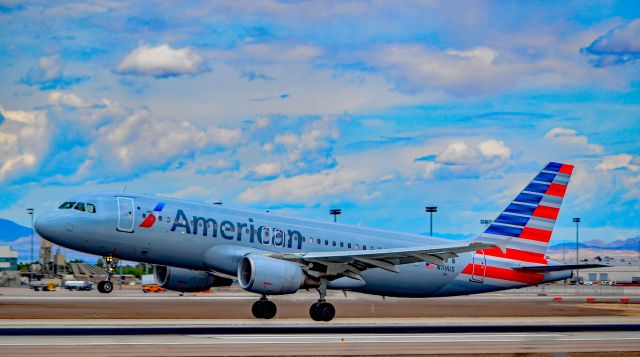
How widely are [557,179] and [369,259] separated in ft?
44.1

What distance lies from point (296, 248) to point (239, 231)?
308 cm

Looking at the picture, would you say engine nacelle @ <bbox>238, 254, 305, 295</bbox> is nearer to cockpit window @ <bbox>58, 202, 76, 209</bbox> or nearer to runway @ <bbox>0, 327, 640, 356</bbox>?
runway @ <bbox>0, 327, 640, 356</bbox>

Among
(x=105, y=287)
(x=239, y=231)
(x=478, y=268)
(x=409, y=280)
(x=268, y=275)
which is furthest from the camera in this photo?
(x=478, y=268)

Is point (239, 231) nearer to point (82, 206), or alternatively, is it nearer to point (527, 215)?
point (82, 206)

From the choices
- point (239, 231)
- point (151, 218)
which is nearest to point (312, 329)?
point (239, 231)

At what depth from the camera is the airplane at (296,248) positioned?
4028 cm

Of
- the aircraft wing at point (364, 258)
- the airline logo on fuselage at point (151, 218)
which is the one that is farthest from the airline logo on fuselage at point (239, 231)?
the aircraft wing at point (364, 258)

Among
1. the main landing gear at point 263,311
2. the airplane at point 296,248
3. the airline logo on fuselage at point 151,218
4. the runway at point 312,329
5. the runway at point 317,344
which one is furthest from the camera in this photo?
the main landing gear at point 263,311

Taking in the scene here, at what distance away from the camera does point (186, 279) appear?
4534cm

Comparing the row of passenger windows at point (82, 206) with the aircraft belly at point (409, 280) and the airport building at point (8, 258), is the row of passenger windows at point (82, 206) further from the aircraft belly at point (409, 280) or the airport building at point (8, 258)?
the airport building at point (8, 258)

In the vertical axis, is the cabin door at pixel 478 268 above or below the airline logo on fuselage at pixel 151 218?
below

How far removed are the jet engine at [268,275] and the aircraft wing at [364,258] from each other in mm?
892

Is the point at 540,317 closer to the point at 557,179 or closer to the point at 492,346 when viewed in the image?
the point at 557,179

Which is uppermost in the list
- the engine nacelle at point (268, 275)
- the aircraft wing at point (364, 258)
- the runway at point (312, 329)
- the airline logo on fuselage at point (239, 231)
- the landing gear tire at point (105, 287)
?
the airline logo on fuselage at point (239, 231)
